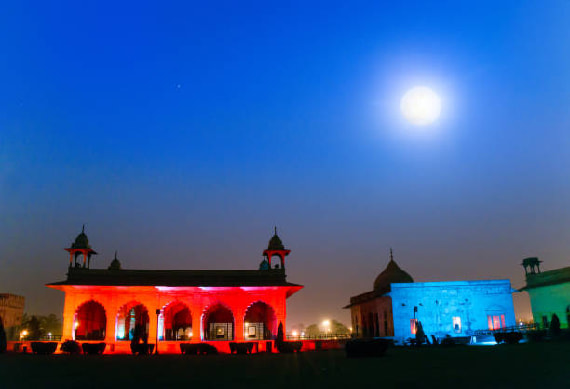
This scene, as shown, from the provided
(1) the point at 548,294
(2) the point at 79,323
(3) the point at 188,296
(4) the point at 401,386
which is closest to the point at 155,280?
(3) the point at 188,296

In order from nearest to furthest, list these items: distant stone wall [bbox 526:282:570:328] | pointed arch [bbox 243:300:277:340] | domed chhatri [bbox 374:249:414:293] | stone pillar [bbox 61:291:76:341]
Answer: stone pillar [bbox 61:291:76:341] → distant stone wall [bbox 526:282:570:328] → pointed arch [bbox 243:300:277:340] → domed chhatri [bbox 374:249:414:293]

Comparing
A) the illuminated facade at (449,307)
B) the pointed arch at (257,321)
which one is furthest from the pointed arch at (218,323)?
the illuminated facade at (449,307)

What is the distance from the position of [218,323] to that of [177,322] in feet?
13.8

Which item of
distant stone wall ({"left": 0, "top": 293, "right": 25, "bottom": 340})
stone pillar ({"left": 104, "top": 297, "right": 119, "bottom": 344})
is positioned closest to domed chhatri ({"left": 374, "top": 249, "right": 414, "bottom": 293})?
stone pillar ({"left": 104, "top": 297, "right": 119, "bottom": 344})

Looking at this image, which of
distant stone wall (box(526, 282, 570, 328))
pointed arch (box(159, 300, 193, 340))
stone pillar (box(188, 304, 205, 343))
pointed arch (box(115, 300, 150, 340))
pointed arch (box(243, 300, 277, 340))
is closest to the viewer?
stone pillar (box(188, 304, 205, 343))

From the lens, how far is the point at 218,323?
42156 millimetres

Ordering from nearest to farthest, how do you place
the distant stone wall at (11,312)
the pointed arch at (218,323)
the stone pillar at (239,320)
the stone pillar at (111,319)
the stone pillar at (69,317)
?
the stone pillar at (69,317), the stone pillar at (111,319), the stone pillar at (239,320), the pointed arch at (218,323), the distant stone wall at (11,312)

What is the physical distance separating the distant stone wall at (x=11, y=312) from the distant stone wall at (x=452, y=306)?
42.9 meters

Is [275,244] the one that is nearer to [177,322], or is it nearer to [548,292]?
[177,322]

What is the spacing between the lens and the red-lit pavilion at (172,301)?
3638 cm

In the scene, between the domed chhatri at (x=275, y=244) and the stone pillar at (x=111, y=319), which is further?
the domed chhatri at (x=275, y=244)

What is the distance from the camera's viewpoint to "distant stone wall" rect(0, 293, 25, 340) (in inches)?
1998

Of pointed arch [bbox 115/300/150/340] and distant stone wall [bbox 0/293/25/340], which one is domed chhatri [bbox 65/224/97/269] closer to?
pointed arch [bbox 115/300/150/340]

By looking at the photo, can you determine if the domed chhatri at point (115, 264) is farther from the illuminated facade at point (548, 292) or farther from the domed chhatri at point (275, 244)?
the illuminated facade at point (548, 292)
